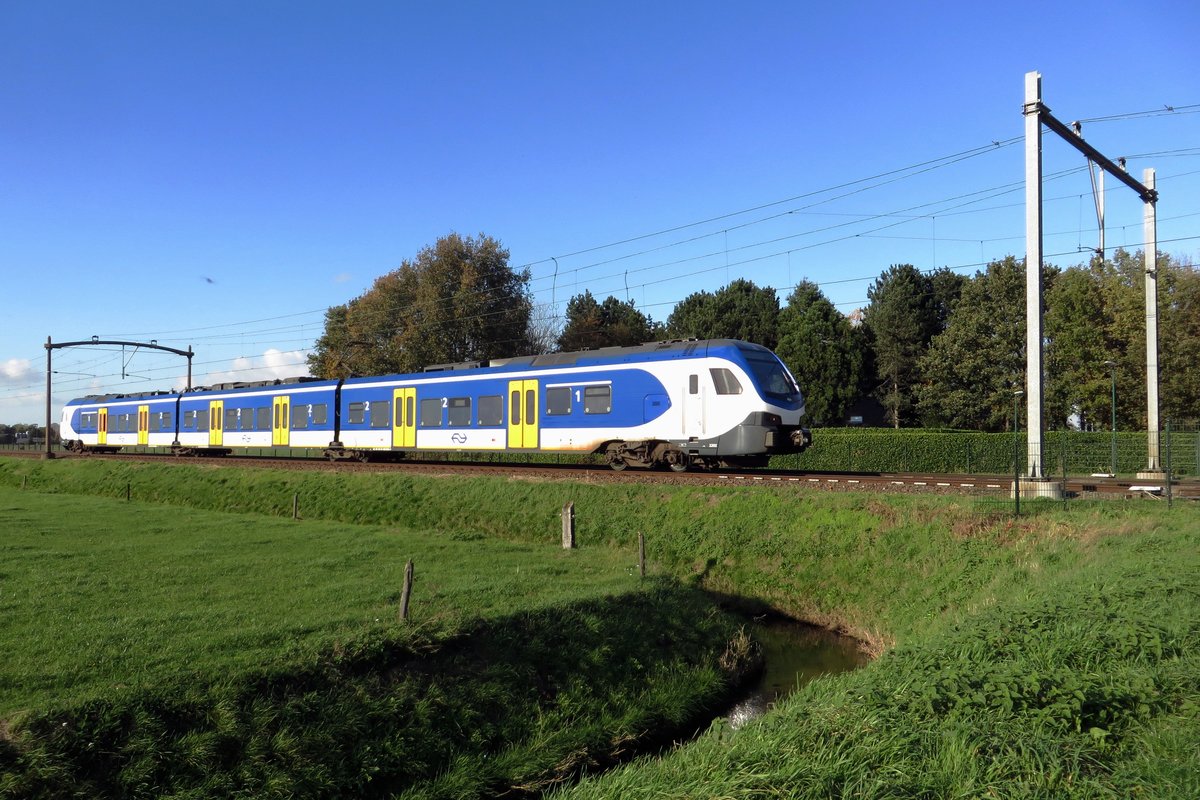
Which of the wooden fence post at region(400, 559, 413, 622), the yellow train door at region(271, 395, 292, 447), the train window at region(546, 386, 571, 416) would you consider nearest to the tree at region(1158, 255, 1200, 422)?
the train window at region(546, 386, 571, 416)

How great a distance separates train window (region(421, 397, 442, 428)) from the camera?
28.2 m

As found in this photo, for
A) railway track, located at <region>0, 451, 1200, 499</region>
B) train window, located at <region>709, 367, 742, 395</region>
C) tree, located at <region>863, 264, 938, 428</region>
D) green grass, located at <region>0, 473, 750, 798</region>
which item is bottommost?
green grass, located at <region>0, 473, 750, 798</region>

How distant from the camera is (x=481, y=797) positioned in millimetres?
8953

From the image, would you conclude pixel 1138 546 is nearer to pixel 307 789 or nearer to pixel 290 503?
pixel 307 789

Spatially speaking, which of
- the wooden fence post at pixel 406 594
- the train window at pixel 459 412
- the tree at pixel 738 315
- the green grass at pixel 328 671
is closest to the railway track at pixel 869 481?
the train window at pixel 459 412

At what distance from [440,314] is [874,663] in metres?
45.1

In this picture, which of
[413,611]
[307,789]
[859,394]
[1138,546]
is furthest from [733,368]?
[859,394]

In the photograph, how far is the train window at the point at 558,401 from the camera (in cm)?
2417

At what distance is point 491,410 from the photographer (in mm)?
26359

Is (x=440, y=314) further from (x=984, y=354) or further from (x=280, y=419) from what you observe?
(x=984, y=354)

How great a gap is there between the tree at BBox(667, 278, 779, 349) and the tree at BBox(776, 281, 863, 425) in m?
2.89

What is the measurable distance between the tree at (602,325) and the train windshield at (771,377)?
105 feet

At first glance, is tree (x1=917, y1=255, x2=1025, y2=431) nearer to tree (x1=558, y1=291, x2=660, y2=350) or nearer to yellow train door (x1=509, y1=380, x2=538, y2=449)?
tree (x1=558, y1=291, x2=660, y2=350)

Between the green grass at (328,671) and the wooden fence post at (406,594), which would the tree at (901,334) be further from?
the wooden fence post at (406,594)
